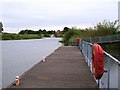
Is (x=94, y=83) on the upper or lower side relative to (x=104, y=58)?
lower

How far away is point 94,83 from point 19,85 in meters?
2.41

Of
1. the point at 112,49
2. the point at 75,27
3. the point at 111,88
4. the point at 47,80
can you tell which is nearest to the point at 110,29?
the point at 112,49

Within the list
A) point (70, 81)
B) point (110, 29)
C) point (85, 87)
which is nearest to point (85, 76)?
point (70, 81)

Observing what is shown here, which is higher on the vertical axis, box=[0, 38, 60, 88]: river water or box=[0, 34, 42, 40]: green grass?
box=[0, 34, 42, 40]: green grass

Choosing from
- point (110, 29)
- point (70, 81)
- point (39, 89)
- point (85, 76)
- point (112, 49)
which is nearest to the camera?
point (39, 89)

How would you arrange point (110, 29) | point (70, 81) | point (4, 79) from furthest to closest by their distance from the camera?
point (110, 29) < point (4, 79) < point (70, 81)

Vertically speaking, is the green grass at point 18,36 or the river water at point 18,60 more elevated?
the green grass at point 18,36

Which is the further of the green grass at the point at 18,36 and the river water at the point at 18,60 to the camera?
the green grass at the point at 18,36

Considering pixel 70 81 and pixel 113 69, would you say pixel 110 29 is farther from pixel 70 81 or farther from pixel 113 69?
pixel 113 69

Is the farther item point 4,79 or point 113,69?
point 4,79

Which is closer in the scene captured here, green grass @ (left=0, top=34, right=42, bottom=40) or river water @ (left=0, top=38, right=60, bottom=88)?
river water @ (left=0, top=38, right=60, bottom=88)

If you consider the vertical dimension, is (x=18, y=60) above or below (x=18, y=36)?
below

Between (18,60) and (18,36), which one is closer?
(18,60)

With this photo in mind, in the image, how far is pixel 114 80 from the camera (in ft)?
22.8
